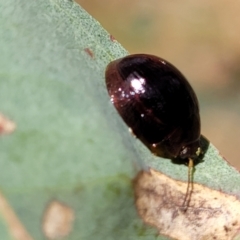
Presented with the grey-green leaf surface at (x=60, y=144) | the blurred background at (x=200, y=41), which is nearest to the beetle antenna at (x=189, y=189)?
the grey-green leaf surface at (x=60, y=144)

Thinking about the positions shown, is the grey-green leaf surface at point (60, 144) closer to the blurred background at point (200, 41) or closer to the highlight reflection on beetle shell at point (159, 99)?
the highlight reflection on beetle shell at point (159, 99)

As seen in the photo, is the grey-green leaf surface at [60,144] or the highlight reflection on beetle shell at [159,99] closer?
the grey-green leaf surface at [60,144]

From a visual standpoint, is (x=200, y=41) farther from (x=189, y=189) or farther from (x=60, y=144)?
(x=60, y=144)

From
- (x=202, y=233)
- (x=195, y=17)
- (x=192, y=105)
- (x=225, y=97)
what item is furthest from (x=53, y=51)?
(x=195, y=17)

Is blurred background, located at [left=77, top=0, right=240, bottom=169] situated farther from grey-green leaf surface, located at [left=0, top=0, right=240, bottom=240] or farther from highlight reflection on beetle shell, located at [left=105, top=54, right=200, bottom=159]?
grey-green leaf surface, located at [left=0, top=0, right=240, bottom=240]

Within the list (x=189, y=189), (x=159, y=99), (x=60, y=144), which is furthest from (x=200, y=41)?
(x=60, y=144)
